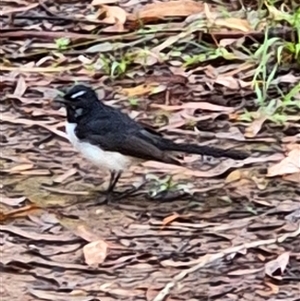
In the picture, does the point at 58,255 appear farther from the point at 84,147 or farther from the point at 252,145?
the point at 252,145

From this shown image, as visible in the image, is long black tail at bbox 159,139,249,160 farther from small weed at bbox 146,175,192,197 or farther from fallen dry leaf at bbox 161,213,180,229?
fallen dry leaf at bbox 161,213,180,229

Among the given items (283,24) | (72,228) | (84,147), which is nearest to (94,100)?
(84,147)

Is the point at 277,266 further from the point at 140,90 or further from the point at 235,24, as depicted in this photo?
the point at 235,24

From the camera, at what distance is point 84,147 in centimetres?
745

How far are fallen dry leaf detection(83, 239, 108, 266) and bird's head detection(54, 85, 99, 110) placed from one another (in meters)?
0.98

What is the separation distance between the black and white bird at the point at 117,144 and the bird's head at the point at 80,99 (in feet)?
0.13

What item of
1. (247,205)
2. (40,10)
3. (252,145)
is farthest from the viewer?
(40,10)

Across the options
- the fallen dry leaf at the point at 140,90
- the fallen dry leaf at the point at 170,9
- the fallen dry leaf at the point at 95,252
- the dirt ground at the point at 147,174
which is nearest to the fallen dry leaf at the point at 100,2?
the dirt ground at the point at 147,174

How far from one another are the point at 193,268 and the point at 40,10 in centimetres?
423

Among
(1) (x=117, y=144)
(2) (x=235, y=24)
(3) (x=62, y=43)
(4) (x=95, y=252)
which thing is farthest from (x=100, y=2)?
(4) (x=95, y=252)

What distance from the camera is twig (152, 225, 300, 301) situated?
6.41m

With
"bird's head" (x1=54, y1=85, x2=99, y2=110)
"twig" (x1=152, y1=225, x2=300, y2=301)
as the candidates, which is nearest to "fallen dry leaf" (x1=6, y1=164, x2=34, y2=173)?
"bird's head" (x1=54, y1=85, x2=99, y2=110)

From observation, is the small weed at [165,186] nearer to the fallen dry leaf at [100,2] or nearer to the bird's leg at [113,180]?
the bird's leg at [113,180]

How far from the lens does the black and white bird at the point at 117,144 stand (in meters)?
7.37
